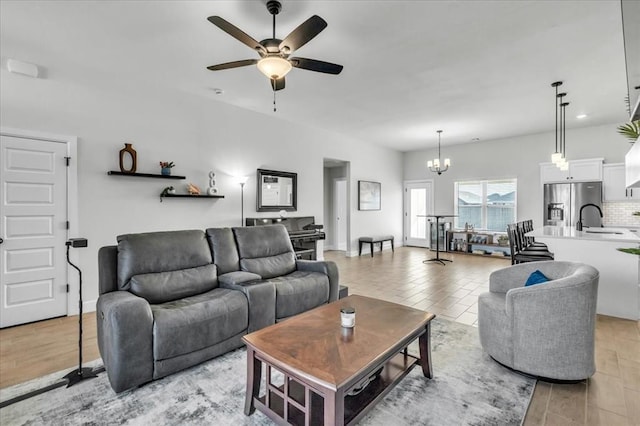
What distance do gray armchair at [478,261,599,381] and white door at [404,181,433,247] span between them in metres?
6.85

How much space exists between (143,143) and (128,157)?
0.28 meters

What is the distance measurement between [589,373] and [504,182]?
6538 millimetres

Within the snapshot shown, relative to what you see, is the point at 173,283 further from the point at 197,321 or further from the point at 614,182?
the point at 614,182

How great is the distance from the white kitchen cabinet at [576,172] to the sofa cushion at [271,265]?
249 inches

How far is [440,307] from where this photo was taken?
3.76m

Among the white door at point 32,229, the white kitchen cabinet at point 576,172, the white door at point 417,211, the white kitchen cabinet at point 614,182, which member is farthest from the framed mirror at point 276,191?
the white kitchen cabinet at point 614,182

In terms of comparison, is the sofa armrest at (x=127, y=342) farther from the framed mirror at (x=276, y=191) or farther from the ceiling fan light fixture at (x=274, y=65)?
the framed mirror at (x=276, y=191)

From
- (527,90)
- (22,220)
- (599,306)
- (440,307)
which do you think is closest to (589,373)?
(440,307)

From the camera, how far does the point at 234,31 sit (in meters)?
2.20

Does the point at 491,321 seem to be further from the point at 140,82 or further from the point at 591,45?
the point at 140,82

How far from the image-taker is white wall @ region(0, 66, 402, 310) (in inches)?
138

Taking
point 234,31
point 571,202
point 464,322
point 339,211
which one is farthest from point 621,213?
point 234,31

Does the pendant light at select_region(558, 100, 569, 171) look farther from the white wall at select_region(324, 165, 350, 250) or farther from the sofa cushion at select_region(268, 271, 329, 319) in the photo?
the white wall at select_region(324, 165, 350, 250)

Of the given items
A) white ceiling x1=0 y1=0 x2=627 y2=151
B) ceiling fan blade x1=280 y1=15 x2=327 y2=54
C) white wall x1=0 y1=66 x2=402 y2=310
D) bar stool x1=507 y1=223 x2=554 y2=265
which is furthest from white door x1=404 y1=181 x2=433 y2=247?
ceiling fan blade x1=280 y1=15 x2=327 y2=54
